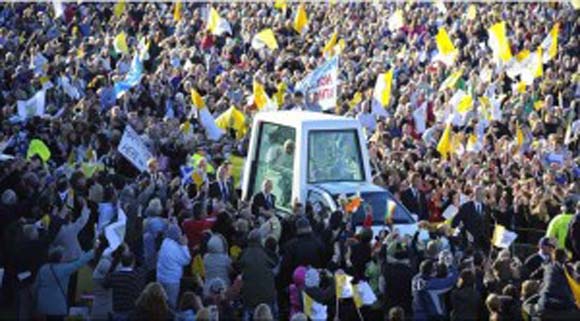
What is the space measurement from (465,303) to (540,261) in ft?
6.58

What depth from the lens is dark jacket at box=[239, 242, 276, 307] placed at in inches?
611

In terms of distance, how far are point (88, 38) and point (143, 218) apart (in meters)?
19.0

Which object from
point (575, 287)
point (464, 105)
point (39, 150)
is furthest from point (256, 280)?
point (464, 105)

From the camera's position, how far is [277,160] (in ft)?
69.3

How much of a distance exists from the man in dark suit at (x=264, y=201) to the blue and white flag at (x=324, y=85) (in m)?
6.12

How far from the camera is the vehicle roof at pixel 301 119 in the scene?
2059 cm

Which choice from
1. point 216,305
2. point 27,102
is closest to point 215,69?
point 27,102

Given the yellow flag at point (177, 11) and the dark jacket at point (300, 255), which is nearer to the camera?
the dark jacket at point (300, 255)

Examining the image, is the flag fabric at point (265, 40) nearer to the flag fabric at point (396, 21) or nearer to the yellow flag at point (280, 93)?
the yellow flag at point (280, 93)

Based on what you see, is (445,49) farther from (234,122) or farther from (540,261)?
(540,261)

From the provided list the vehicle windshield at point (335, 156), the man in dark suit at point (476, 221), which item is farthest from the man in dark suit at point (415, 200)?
the man in dark suit at point (476, 221)

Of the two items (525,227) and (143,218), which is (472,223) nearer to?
(525,227)

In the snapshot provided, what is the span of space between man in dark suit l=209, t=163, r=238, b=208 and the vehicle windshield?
1244mm

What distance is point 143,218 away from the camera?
17719mm
